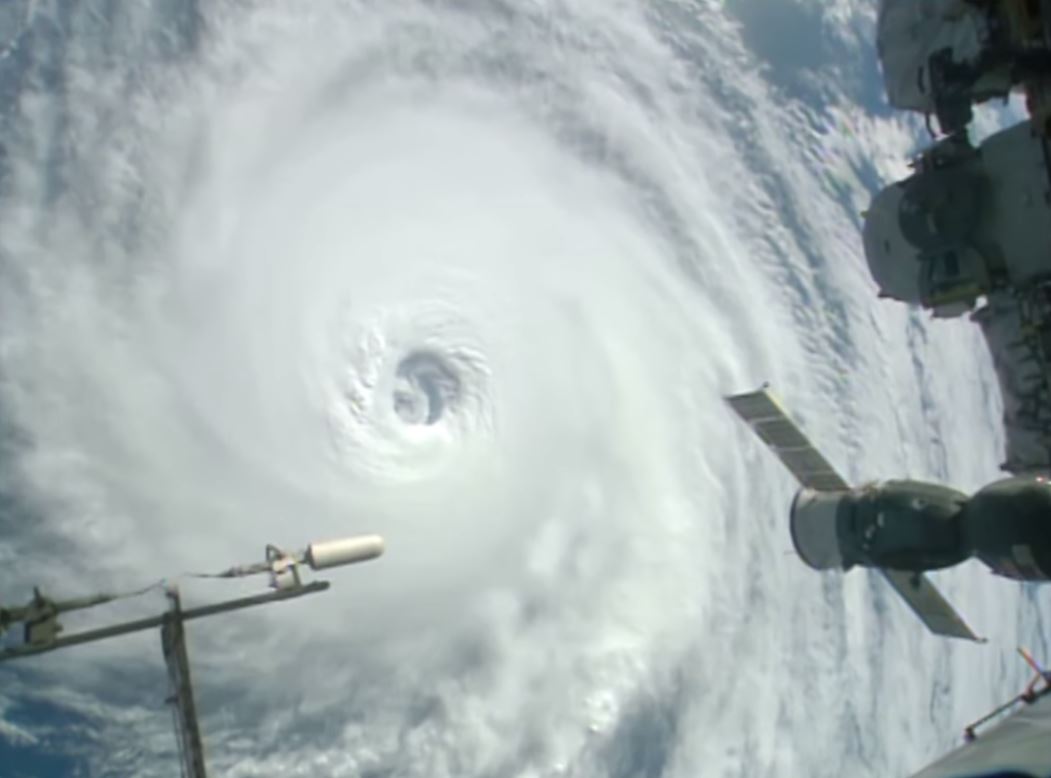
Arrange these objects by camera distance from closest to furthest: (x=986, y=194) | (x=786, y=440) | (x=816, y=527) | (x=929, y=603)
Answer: (x=986, y=194), (x=929, y=603), (x=816, y=527), (x=786, y=440)

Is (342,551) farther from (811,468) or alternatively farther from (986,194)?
(986,194)

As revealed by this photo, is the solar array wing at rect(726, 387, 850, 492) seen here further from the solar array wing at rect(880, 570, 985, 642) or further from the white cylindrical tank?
the white cylindrical tank

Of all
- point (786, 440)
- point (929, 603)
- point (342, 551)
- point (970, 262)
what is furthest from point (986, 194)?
point (342, 551)

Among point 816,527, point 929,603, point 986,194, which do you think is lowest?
point 929,603

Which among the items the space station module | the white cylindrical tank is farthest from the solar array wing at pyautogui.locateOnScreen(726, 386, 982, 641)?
the white cylindrical tank

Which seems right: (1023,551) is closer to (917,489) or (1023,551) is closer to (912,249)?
(917,489)

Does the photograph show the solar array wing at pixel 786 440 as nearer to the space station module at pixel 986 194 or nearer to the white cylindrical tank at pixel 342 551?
the space station module at pixel 986 194
